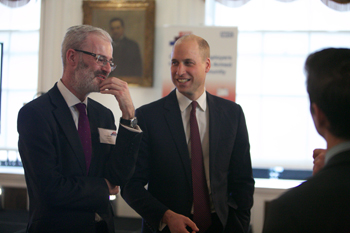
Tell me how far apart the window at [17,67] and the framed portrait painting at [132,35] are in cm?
140

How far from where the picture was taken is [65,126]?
5.39 feet

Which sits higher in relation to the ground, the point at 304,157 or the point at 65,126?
the point at 65,126

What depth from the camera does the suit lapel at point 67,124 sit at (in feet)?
5.34

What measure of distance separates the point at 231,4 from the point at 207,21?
47 cm

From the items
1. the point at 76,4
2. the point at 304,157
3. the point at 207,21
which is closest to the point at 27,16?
the point at 76,4

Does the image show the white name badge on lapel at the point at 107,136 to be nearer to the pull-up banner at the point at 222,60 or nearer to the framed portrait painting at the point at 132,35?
the pull-up banner at the point at 222,60

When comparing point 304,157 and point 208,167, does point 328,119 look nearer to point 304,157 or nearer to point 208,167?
point 208,167

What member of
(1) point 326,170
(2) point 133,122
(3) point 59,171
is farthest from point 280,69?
(1) point 326,170

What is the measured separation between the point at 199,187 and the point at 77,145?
2.43 ft

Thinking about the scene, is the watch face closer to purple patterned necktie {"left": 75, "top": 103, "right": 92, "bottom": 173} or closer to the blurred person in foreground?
purple patterned necktie {"left": 75, "top": 103, "right": 92, "bottom": 173}

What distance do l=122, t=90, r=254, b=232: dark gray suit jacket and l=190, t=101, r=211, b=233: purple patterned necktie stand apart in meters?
0.04

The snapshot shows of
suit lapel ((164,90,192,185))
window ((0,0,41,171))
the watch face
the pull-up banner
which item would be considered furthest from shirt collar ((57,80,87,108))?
window ((0,0,41,171))

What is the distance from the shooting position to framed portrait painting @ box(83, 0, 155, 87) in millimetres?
5098

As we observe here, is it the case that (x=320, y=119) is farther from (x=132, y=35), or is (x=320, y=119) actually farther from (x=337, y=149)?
(x=132, y=35)
